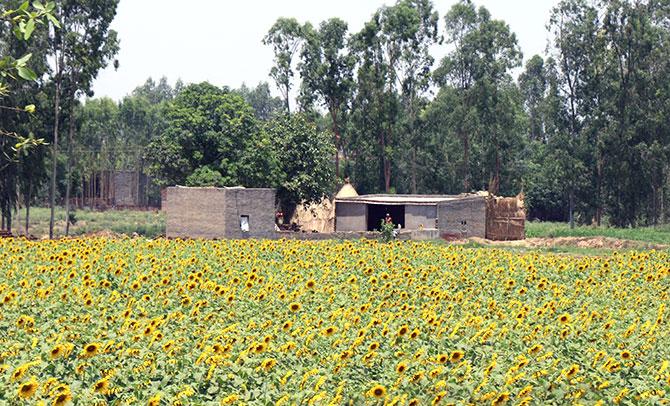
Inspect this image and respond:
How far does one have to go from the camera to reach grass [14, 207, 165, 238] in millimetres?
64062

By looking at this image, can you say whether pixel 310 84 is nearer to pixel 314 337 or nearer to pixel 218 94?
pixel 218 94

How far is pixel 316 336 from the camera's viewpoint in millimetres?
12625

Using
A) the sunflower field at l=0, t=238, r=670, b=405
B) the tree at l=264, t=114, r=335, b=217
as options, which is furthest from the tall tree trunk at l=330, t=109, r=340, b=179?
the sunflower field at l=0, t=238, r=670, b=405

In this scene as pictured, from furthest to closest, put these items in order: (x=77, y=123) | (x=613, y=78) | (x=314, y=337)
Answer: (x=613, y=78) < (x=77, y=123) < (x=314, y=337)

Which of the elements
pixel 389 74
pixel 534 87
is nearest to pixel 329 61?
pixel 389 74

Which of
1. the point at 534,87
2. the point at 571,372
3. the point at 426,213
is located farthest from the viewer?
the point at 534,87

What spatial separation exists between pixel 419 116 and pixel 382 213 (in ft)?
74.0

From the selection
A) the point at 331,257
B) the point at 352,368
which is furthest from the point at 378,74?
the point at 352,368

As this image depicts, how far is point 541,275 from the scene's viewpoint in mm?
22234

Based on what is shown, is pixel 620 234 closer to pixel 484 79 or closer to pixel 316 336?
pixel 484 79

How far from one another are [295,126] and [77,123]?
13.4 m

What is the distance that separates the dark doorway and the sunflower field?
3719 centimetres

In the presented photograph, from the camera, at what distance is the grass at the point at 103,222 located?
64.1 m

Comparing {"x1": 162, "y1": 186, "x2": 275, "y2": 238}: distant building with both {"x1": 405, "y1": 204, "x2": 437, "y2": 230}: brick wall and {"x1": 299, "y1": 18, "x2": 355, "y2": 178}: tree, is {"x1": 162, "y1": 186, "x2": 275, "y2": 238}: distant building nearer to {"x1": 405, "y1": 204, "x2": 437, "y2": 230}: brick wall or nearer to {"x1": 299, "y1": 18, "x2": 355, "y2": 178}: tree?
{"x1": 405, "y1": 204, "x2": 437, "y2": 230}: brick wall
